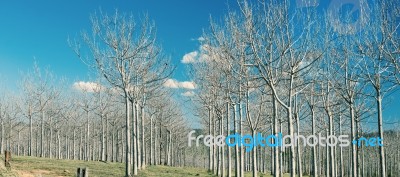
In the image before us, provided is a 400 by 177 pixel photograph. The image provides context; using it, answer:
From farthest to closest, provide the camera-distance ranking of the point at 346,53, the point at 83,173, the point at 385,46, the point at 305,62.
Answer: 1. the point at 346,53
2. the point at 305,62
3. the point at 385,46
4. the point at 83,173

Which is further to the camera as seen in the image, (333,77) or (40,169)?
(333,77)

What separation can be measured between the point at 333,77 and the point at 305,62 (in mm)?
3428

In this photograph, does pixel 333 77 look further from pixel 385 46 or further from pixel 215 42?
pixel 215 42

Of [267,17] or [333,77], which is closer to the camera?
[267,17]

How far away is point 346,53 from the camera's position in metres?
19.2

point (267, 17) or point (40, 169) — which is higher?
point (267, 17)

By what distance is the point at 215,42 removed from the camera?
18406 millimetres

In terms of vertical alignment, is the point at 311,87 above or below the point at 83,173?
above

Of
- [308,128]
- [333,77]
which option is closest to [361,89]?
[333,77]

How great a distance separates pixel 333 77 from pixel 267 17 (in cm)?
795

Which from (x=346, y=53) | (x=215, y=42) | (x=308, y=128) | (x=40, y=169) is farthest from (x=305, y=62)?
(x=308, y=128)

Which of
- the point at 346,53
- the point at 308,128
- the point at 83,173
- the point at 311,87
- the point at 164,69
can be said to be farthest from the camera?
the point at 308,128

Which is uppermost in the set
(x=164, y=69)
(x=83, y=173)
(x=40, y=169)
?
(x=164, y=69)

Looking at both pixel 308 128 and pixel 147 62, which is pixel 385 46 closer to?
pixel 147 62
